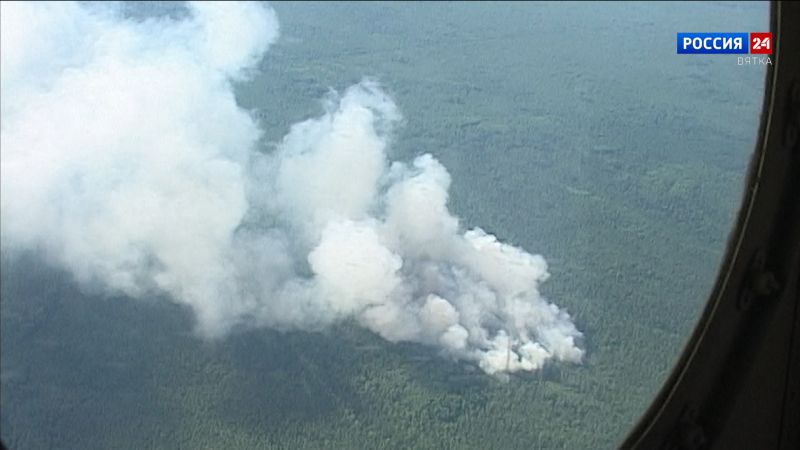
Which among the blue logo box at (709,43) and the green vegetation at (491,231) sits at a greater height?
the blue logo box at (709,43)

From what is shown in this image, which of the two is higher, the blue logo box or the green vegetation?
the blue logo box

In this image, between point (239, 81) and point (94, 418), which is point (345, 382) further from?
point (239, 81)

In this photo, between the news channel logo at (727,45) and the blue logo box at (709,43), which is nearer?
the news channel logo at (727,45)

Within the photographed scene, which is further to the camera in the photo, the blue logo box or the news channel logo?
the blue logo box

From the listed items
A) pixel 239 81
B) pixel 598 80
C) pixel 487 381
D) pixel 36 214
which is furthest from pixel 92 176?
pixel 598 80

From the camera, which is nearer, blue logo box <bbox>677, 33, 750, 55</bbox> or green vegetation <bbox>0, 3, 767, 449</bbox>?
green vegetation <bbox>0, 3, 767, 449</bbox>

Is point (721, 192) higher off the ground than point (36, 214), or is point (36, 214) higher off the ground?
point (721, 192)
